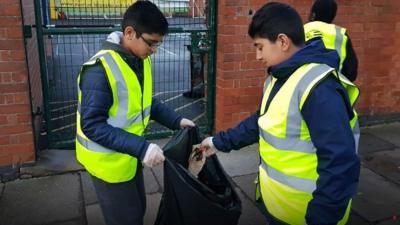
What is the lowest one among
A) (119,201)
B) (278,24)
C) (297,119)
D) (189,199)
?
(119,201)

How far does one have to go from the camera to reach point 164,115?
2615 millimetres

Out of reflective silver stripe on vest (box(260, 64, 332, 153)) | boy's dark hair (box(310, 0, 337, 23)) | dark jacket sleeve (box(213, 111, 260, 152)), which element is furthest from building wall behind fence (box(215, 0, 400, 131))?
reflective silver stripe on vest (box(260, 64, 332, 153))

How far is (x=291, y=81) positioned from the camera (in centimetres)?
178

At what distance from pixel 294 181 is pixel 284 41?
2.13 ft

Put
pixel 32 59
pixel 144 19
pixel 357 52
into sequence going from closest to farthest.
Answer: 1. pixel 144 19
2. pixel 32 59
3. pixel 357 52

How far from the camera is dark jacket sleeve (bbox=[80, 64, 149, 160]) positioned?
2033mm

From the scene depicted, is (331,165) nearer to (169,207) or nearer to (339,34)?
(169,207)

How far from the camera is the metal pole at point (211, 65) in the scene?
476cm

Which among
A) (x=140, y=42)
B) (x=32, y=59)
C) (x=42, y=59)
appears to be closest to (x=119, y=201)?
(x=140, y=42)

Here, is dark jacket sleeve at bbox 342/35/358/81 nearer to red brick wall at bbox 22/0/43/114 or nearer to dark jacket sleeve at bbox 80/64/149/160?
dark jacket sleeve at bbox 80/64/149/160

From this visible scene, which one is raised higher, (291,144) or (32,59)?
(32,59)

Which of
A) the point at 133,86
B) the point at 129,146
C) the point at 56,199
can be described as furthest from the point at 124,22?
the point at 56,199

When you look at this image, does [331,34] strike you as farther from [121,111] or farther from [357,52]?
[121,111]

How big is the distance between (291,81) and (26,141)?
3243mm
